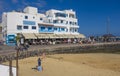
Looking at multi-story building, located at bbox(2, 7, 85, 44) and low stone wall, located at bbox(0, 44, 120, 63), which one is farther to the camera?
multi-story building, located at bbox(2, 7, 85, 44)

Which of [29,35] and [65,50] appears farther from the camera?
[29,35]

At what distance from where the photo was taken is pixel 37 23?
57.2 metres

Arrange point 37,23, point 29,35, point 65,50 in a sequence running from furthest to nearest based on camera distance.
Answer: point 37,23
point 29,35
point 65,50

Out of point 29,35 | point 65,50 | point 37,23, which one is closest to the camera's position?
point 65,50

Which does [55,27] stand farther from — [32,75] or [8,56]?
[32,75]

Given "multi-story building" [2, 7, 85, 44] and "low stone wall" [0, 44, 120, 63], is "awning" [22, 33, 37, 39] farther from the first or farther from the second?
"low stone wall" [0, 44, 120, 63]

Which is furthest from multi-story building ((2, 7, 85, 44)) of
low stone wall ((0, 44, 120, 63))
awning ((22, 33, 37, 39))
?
low stone wall ((0, 44, 120, 63))

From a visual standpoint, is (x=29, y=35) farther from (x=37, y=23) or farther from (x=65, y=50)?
(x=65, y=50)

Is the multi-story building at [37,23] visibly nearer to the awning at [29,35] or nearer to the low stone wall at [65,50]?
the awning at [29,35]

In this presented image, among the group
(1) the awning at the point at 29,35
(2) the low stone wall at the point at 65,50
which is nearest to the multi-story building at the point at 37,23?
(1) the awning at the point at 29,35

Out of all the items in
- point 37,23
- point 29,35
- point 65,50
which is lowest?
point 65,50

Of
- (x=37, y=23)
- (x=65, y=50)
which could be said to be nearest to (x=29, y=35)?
(x=37, y=23)

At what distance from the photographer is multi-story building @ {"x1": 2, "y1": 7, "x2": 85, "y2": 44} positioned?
172 ft

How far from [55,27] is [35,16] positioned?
9.09 meters
